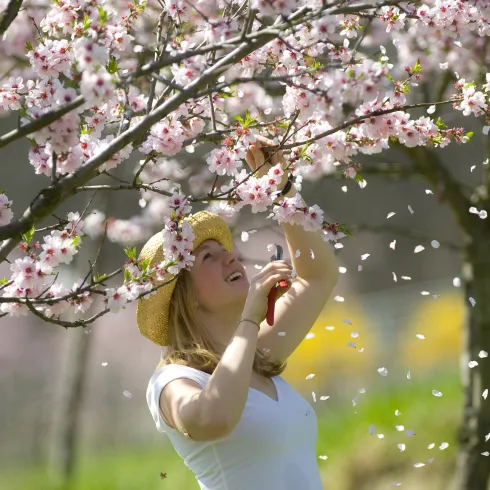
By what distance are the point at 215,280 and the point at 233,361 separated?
0.39 m

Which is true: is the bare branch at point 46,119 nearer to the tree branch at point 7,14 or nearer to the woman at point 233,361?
the tree branch at point 7,14

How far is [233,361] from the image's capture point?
2131mm

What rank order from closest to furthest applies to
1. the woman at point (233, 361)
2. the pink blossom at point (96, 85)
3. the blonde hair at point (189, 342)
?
the pink blossom at point (96, 85) → the woman at point (233, 361) → the blonde hair at point (189, 342)

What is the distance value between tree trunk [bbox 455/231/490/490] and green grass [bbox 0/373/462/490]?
4.18 ft

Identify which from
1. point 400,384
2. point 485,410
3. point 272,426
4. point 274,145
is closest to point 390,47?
point 400,384

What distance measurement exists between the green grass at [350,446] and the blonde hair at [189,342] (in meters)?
3.96

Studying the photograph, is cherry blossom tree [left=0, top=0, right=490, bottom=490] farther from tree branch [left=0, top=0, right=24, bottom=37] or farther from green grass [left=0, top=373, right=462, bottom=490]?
green grass [left=0, top=373, right=462, bottom=490]

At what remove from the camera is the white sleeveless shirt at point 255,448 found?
2.23 meters

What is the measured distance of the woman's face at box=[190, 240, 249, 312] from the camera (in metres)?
2.46

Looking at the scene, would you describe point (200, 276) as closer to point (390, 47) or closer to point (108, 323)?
point (390, 47)

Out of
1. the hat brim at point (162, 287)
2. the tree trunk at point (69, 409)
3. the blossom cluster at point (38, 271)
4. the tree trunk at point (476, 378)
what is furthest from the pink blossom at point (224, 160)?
the tree trunk at point (69, 409)

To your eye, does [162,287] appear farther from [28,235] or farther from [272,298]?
[28,235]

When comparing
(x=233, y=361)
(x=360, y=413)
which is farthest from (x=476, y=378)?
(x=233, y=361)

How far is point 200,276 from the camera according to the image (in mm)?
2492
